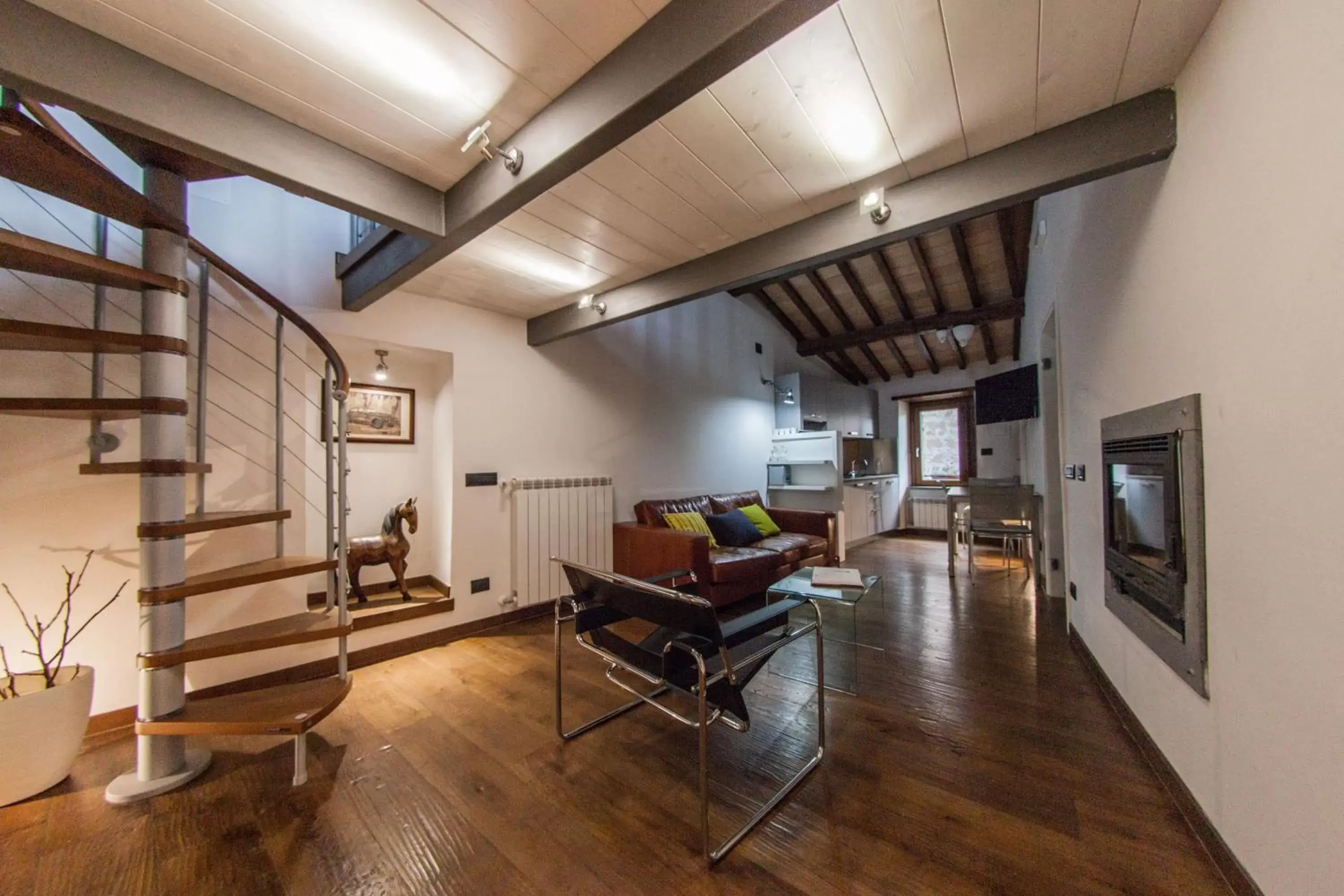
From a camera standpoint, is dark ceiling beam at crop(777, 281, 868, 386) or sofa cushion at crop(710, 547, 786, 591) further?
dark ceiling beam at crop(777, 281, 868, 386)

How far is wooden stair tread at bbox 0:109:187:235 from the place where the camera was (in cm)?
118

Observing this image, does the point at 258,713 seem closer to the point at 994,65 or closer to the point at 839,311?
the point at 994,65

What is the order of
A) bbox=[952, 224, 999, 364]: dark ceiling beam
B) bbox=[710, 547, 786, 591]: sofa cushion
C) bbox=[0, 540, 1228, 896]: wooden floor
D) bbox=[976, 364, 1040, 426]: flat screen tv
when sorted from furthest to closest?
bbox=[952, 224, 999, 364]: dark ceiling beam, bbox=[976, 364, 1040, 426]: flat screen tv, bbox=[710, 547, 786, 591]: sofa cushion, bbox=[0, 540, 1228, 896]: wooden floor

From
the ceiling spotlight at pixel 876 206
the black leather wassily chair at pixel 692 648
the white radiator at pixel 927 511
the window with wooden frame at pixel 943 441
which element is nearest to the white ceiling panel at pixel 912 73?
the ceiling spotlight at pixel 876 206

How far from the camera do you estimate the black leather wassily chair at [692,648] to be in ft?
4.75

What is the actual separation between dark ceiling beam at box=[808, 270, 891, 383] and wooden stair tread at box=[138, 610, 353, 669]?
5.47 m

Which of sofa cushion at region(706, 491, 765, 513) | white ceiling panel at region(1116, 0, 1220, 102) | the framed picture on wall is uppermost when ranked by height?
white ceiling panel at region(1116, 0, 1220, 102)

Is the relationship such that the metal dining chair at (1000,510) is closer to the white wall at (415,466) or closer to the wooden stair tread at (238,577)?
the white wall at (415,466)

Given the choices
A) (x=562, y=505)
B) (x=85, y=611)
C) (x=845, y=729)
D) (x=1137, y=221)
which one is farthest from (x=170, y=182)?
(x=1137, y=221)

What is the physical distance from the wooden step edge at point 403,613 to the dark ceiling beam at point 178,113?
2.37 metres

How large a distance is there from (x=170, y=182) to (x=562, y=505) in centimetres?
271

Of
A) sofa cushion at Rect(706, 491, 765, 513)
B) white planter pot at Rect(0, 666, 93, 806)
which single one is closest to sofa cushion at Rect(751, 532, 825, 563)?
sofa cushion at Rect(706, 491, 765, 513)

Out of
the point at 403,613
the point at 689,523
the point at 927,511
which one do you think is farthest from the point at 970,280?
the point at 403,613

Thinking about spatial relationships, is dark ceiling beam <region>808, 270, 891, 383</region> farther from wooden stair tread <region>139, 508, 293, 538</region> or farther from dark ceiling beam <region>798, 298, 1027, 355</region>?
wooden stair tread <region>139, 508, 293, 538</region>
